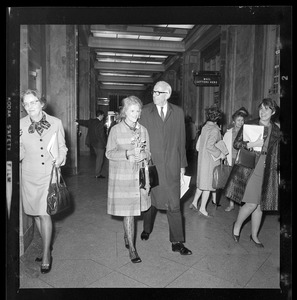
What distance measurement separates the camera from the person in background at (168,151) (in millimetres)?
3455

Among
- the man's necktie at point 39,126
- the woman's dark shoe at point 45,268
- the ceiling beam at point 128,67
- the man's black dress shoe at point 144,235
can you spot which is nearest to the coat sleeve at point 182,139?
the man's black dress shoe at point 144,235

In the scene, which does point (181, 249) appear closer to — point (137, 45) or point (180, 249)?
point (180, 249)

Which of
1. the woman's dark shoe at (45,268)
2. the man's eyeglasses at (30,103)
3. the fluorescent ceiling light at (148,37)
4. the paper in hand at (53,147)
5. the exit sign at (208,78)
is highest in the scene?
the fluorescent ceiling light at (148,37)

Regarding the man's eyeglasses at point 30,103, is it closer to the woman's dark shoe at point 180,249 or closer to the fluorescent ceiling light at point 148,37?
the woman's dark shoe at point 180,249

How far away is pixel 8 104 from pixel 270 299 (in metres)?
2.66

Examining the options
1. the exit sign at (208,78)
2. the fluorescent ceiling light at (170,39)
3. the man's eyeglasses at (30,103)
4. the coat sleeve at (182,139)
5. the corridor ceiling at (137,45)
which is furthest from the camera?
the fluorescent ceiling light at (170,39)

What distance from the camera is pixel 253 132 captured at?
3385 millimetres

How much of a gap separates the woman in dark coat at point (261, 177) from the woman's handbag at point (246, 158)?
0.14ft

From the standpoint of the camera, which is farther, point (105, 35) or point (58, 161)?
point (105, 35)

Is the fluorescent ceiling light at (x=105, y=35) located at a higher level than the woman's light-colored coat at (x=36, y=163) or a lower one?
higher

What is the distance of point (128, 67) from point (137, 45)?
4.43 meters

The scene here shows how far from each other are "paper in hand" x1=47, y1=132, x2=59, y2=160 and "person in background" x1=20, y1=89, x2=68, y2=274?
3cm

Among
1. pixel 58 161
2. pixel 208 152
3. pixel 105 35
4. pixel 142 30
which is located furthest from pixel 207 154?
pixel 105 35

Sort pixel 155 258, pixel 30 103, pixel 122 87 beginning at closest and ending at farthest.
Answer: pixel 30 103
pixel 155 258
pixel 122 87
